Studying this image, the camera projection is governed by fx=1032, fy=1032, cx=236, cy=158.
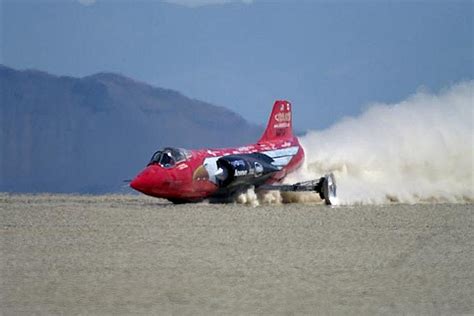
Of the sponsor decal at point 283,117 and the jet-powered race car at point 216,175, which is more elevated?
the sponsor decal at point 283,117

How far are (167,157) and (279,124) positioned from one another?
1275cm

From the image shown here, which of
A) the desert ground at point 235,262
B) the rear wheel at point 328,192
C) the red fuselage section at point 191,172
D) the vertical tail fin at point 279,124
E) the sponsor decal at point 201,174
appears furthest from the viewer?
the vertical tail fin at point 279,124

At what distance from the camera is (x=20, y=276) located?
59.3 ft

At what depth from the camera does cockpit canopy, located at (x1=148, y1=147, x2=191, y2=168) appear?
3584 centimetres

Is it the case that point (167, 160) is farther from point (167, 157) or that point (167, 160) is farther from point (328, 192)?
point (328, 192)

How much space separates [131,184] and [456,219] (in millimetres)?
11215

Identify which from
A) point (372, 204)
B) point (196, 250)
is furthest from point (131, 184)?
point (196, 250)

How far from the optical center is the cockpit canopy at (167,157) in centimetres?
3584

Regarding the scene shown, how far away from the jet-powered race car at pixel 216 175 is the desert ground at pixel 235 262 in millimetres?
3189

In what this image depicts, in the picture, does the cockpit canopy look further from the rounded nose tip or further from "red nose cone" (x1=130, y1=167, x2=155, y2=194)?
the rounded nose tip

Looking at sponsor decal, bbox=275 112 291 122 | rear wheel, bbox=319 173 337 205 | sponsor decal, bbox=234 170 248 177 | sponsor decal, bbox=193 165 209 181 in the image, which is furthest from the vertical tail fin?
sponsor decal, bbox=193 165 209 181

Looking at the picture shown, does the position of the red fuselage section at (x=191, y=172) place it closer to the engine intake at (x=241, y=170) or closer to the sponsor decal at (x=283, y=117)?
the engine intake at (x=241, y=170)

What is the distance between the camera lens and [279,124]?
47.8m

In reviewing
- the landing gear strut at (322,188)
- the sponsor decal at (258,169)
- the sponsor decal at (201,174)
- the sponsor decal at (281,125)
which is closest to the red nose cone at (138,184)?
the sponsor decal at (201,174)
